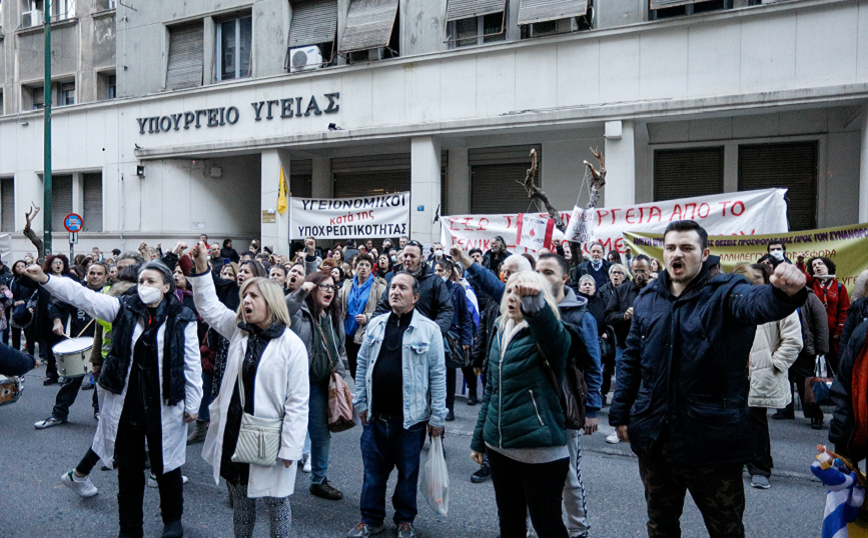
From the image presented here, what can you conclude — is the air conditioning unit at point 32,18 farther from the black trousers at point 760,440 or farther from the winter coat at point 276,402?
the black trousers at point 760,440

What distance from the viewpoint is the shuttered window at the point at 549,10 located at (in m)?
13.0

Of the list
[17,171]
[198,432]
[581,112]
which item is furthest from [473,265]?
[17,171]

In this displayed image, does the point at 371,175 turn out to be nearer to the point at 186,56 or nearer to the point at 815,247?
the point at 186,56

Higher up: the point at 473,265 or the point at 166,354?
the point at 473,265

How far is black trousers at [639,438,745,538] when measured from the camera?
3.00 metres

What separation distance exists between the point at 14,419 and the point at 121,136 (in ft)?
46.7

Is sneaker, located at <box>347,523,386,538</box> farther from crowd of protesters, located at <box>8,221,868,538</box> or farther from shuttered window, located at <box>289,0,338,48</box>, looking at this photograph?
shuttered window, located at <box>289,0,338,48</box>

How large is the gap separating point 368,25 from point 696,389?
14276 millimetres

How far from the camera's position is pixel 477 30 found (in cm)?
1451

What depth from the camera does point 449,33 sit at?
14773mm

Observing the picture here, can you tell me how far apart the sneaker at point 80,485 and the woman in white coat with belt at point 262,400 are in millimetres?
1887

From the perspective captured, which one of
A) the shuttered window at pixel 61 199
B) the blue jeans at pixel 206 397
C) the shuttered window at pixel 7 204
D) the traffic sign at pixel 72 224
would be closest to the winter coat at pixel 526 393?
the blue jeans at pixel 206 397

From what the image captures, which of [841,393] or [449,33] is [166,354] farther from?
[449,33]

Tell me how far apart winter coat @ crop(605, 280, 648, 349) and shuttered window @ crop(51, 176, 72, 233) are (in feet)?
65.7
